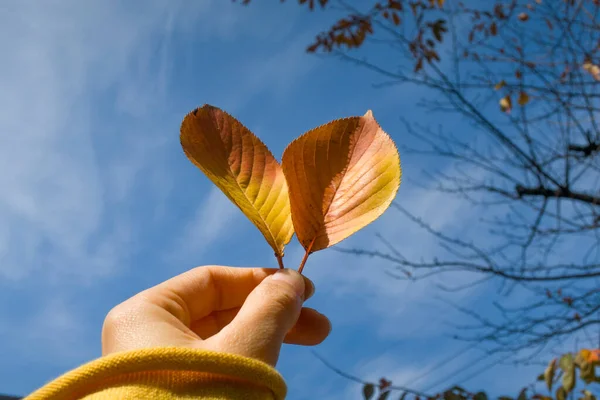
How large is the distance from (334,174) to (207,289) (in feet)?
0.75

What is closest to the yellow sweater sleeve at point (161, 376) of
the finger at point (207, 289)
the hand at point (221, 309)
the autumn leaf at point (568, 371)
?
the hand at point (221, 309)

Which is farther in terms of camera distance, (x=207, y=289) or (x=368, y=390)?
(x=368, y=390)

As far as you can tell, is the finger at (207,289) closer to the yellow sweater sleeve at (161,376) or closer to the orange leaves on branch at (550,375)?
the yellow sweater sleeve at (161,376)

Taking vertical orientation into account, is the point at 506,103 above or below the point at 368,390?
above

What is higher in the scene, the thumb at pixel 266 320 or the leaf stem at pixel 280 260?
the leaf stem at pixel 280 260

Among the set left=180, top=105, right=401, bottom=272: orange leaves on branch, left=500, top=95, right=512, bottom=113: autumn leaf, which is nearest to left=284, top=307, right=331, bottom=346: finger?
left=180, top=105, right=401, bottom=272: orange leaves on branch

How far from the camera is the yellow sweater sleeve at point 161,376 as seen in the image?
404mm

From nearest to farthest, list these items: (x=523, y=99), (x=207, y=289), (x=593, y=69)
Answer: (x=207, y=289) < (x=593, y=69) < (x=523, y=99)

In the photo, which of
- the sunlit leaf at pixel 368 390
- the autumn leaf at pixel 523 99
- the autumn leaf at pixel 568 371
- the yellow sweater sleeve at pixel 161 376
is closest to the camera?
the yellow sweater sleeve at pixel 161 376

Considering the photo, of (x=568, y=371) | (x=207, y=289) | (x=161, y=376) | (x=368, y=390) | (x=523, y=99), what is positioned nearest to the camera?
(x=161, y=376)

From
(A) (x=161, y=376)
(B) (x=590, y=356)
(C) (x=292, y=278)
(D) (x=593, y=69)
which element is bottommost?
(A) (x=161, y=376)

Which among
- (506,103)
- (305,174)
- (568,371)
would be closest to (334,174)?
(305,174)

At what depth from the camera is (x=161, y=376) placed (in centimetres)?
41

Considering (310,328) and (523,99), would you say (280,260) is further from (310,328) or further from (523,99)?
(523,99)
